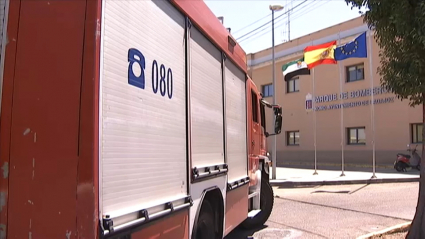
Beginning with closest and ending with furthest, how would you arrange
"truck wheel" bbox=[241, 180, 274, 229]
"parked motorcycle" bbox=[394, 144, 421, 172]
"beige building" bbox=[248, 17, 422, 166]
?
"truck wheel" bbox=[241, 180, 274, 229], "parked motorcycle" bbox=[394, 144, 421, 172], "beige building" bbox=[248, 17, 422, 166]

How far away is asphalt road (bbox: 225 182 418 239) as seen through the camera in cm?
734

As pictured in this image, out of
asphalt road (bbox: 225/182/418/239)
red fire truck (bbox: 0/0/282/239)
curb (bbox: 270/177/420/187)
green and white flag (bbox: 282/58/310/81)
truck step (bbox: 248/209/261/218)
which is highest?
green and white flag (bbox: 282/58/310/81)

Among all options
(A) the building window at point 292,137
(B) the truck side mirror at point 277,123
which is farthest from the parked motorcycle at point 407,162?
(B) the truck side mirror at point 277,123

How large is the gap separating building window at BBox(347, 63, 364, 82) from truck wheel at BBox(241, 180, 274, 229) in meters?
18.1

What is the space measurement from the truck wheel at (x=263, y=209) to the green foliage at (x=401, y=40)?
3077 millimetres

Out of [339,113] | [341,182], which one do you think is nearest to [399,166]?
A: [341,182]

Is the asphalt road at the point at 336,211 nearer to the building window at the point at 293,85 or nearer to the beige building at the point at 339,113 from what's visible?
the beige building at the point at 339,113

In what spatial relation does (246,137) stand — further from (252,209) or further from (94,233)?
(94,233)

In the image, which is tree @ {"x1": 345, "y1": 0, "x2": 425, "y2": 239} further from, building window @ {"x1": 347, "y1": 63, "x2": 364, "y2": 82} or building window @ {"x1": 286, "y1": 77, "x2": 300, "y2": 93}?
building window @ {"x1": 286, "y1": 77, "x2": 300, "y2": 93}

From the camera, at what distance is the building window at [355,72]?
24.1 meters

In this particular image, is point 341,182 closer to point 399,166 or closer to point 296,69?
point 399,166

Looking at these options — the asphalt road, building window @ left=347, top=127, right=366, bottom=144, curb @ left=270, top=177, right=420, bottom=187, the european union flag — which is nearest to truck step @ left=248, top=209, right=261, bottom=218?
the asphalt road

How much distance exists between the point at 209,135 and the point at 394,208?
7.04 metres

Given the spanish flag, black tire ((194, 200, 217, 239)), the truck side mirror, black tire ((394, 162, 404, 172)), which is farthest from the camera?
black tire ((394, 162, 404, 172))
